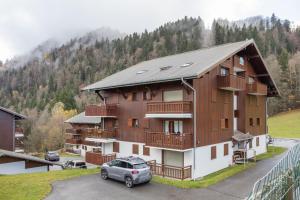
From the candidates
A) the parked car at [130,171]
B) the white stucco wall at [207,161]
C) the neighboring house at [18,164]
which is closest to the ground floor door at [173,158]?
the white stucco wall at [207,161]

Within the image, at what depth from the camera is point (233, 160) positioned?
88.1 ft

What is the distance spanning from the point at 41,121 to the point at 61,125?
15710mm

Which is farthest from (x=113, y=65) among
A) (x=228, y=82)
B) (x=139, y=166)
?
(x=139, y=166)

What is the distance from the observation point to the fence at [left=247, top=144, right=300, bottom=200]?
10320mm

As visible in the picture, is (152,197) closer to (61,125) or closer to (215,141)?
(215,141)

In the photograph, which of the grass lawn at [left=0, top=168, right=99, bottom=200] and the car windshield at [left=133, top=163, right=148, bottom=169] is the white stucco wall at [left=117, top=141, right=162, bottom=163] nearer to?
the grass lawn at [left=0, top=168, right=99, bottom=200]

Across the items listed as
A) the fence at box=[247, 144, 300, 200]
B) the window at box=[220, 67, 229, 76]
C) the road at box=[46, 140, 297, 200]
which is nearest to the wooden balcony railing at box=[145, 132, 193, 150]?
the road at box=[46, 140, 297, 200]

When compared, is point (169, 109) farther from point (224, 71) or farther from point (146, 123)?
point (224, 71)

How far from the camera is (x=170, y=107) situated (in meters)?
22.5

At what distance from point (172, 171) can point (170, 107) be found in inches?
200

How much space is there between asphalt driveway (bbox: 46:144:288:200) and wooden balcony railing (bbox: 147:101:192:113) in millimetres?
5929

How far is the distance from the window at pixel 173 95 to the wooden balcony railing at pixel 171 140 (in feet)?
10.8

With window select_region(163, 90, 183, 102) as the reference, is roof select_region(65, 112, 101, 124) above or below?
below

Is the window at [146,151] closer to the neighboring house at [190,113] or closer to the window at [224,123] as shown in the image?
the neighboring house at [190,113]
